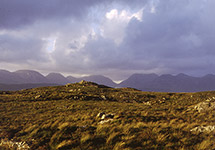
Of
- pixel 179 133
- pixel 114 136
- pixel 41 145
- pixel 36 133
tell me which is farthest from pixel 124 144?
pixel 36 133

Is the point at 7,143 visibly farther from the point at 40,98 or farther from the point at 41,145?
the point at 40,98

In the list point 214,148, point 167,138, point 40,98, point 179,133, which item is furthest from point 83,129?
point 40,98

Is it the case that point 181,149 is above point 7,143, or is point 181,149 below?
above

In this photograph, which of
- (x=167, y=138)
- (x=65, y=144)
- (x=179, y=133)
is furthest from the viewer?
(x=179, y=133)

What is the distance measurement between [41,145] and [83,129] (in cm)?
279

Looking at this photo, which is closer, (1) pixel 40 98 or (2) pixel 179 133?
(2) pixel 179 133

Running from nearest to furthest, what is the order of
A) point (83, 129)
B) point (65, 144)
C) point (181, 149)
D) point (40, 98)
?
point (181, 149) → point (65, 144) → point (83, 129) → point (40, 98)

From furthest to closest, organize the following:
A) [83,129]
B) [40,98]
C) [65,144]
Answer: [40,98] → [83,129] → [65,144]

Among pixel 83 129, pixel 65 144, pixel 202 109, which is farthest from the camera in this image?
pixel 202 109

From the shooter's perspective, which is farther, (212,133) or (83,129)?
(83,129)

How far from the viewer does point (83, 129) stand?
29.3ft

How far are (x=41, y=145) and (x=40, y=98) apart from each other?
72.2ft

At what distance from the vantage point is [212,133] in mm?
8391

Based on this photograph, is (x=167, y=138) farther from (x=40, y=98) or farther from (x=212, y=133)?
(x=40, y=98)
